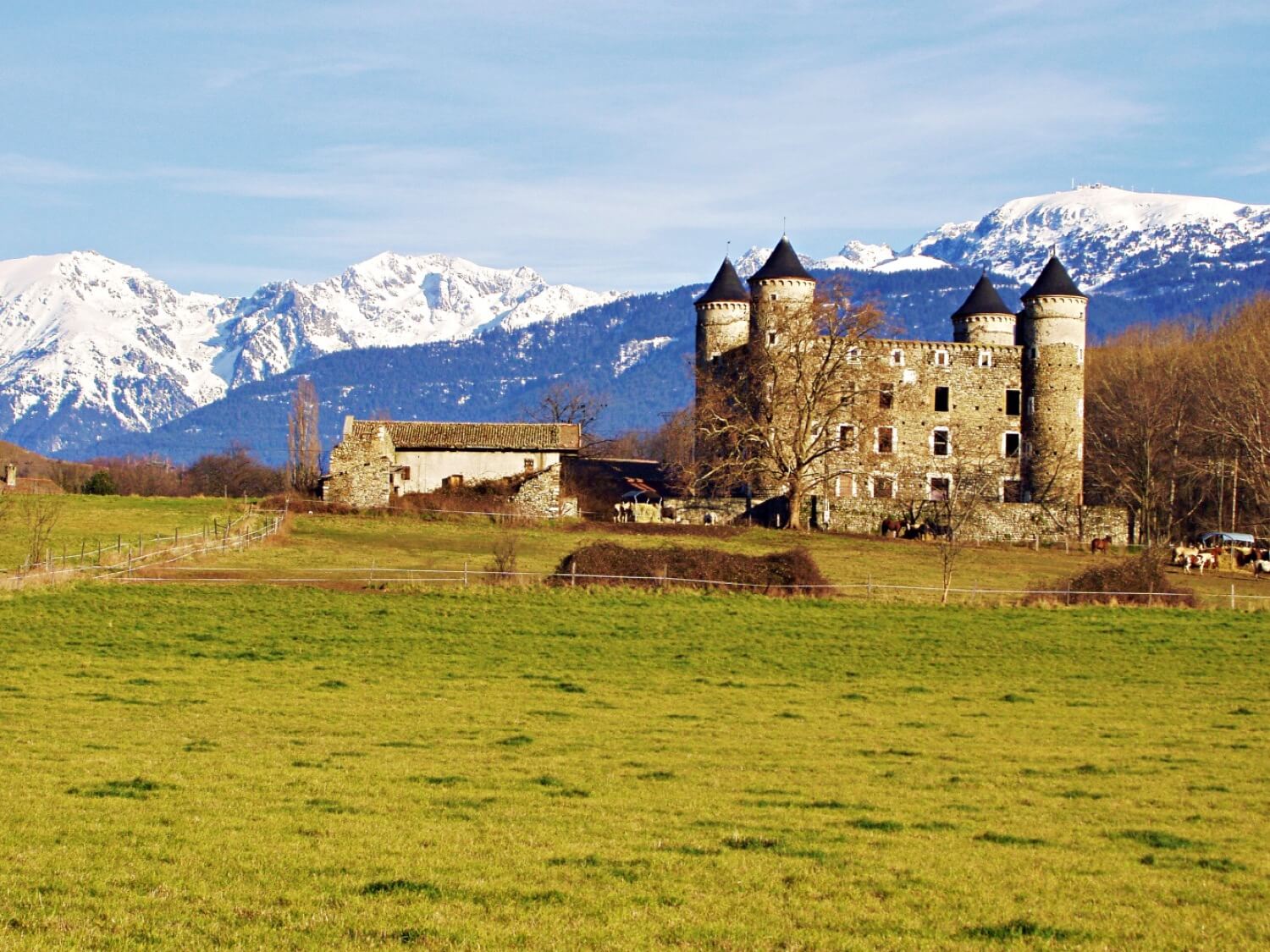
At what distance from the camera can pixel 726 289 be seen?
3142 inches

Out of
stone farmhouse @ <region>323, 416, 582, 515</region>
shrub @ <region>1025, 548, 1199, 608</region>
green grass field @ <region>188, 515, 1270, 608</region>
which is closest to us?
shrub @ <region>1025, 548, 1199, 608</region>

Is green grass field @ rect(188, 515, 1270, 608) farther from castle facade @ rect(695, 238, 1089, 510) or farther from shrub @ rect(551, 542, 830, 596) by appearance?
castle facade @ rect(695, 238, 1089, 510)

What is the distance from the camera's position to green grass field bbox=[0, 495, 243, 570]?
160 feet

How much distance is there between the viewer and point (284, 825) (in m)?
12.9

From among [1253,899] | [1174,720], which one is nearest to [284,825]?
[1253,899]

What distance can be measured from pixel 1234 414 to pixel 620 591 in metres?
50.2

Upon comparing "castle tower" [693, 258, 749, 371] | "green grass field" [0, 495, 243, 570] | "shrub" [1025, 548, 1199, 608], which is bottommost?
"shrub" [1025, 548, 1199, 608]

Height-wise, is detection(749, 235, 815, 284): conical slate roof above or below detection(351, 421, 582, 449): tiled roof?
above

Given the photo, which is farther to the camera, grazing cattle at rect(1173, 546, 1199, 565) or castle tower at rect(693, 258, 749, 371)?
castle tower at rect(693, 258, 749, 371)

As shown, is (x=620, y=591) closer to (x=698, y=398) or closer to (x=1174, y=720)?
(x=1174, y=720)

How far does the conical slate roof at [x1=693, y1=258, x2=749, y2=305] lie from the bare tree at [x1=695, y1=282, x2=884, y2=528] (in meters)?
6.33

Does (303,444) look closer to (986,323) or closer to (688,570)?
(986,323)

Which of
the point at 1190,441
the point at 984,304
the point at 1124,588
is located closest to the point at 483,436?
the point at 984,304

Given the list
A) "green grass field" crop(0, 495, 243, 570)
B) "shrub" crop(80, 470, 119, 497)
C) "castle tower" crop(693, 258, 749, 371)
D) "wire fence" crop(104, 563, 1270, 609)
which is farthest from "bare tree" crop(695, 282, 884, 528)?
"shrub" crop(80, 470, 119, 497)
